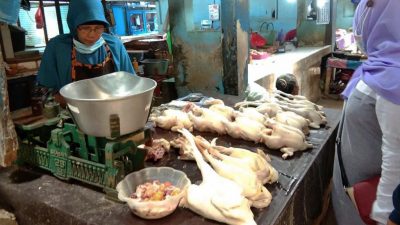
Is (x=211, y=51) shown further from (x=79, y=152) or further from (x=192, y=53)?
(x=79, y=152)

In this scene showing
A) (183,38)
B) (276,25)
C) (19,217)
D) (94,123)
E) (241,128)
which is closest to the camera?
(94,123)

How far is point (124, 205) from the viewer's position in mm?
1524

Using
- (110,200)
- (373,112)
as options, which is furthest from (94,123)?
(373,112)

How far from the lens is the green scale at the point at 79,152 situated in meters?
1.54

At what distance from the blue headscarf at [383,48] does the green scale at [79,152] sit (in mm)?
1208

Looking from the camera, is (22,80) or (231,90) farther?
(22,80)

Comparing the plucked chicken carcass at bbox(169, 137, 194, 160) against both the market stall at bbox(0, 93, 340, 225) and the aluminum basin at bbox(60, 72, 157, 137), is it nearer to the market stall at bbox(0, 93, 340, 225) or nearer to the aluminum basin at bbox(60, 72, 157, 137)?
the market stall at bbox(0, 93, 340, 225)

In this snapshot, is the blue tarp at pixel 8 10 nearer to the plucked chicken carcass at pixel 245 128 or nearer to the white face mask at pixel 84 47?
the white face mask at pixel 84 47

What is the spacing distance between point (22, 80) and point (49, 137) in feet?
13.4

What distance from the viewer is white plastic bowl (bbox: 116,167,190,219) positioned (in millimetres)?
1371

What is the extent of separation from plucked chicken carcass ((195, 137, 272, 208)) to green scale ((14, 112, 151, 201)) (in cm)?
41

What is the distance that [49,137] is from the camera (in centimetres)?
191

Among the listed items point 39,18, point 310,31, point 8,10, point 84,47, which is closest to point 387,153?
point 8,10

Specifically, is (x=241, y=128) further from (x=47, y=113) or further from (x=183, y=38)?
(x=183, y=38)
